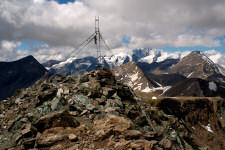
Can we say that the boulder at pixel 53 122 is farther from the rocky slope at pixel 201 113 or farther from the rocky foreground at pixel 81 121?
the rocky slope at pixel 201 113

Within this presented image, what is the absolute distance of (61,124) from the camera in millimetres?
15641

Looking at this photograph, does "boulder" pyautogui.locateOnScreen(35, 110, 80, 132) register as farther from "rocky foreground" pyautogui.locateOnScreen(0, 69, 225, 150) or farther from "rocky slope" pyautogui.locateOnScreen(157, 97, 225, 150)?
"rocky slope" pyautogui.locateOnScreen(157, 97, 225, 150)

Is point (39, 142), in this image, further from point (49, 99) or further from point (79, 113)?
point (49, 99)

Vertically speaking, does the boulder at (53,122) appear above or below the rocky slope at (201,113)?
above

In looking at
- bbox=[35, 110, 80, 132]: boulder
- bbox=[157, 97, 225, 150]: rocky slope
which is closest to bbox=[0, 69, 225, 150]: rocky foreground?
bbox=[35, 110, 80, 132]: boulder

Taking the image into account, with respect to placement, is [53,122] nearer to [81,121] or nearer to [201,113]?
[81,121]

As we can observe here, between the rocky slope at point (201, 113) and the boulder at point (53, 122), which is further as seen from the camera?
the rocky slope at point (201, 113)

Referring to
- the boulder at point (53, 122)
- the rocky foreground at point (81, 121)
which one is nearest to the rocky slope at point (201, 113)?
the rocky foreground at point (81, 121)

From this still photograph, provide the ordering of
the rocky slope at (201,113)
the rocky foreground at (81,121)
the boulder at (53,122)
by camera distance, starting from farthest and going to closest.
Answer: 1. the rocky slope at (201,113)
2. the boulder at (53,122)
3. the rocky foreground at (81,121)

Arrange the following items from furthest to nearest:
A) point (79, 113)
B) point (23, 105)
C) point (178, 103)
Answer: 1. point (178, 103)
2. point (23, 105)
3. point (79, 113)

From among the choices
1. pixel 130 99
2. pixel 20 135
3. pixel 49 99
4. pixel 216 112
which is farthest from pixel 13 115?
pixel 216 112

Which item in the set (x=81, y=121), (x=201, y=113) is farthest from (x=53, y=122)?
(x=201, y=113)

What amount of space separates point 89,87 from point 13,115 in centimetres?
1123

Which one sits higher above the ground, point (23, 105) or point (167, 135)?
point (23, 105)
